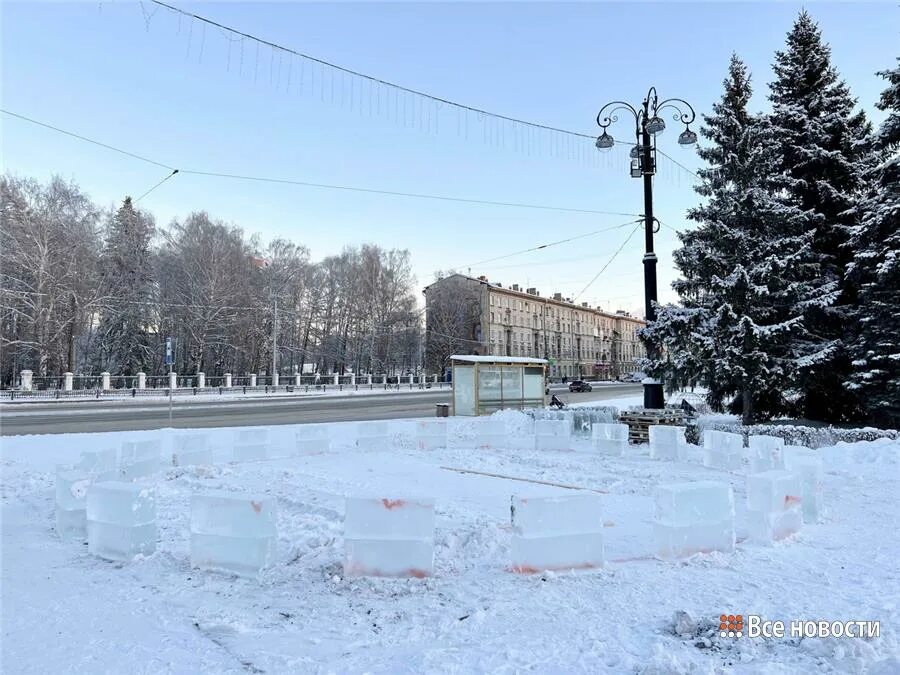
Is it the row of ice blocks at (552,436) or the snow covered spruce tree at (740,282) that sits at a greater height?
the snow covered spruce tree at (740,282)

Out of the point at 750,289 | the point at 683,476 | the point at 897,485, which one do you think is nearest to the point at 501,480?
the point at 683,476

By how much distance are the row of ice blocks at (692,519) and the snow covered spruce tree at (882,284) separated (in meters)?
10.8

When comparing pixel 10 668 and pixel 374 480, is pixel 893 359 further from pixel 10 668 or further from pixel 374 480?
pixel 10 668

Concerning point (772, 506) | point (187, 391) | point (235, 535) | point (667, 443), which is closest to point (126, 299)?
point (187, 391)

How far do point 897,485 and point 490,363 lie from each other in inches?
567

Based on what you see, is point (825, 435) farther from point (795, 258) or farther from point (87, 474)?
point (87, 474)

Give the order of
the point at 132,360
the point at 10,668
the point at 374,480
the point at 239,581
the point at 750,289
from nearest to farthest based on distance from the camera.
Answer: the point at 10,668, the point at 239,581, the point at 374,480, the point at 750,289, the point at 132,360

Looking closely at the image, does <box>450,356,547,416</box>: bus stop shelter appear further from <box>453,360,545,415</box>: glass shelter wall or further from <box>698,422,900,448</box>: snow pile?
<box>698,422,900,448</box>: snow pile

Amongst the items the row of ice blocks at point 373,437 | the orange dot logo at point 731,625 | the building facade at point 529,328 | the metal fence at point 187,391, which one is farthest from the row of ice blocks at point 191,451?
the building facade at point 529,328

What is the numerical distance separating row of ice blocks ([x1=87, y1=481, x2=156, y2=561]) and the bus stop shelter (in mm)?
15996

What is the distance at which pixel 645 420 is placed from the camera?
14109 mm

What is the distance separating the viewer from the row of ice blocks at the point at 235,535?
4.63 metres

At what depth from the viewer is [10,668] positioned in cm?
307

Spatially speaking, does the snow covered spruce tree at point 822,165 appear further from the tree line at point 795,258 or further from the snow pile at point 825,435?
the snow pile at point 825,435
